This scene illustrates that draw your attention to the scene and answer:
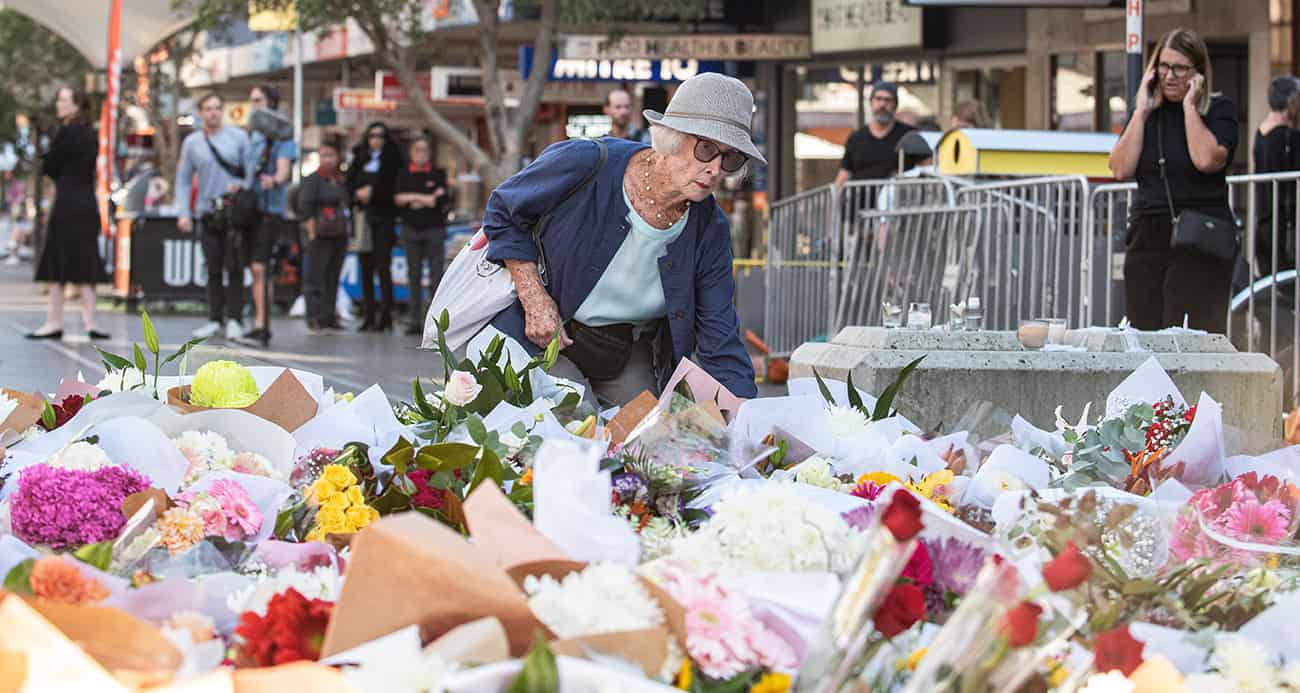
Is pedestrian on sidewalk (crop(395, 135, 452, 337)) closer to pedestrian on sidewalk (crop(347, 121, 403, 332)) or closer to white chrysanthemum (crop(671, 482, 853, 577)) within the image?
pedestrian on sidewalk (crop(347, 121, 403, 332))

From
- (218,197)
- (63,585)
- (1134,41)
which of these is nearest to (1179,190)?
(1134,41)

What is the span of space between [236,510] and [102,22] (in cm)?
2190

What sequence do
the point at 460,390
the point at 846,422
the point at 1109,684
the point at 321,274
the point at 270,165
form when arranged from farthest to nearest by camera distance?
the point at 321,274, the point at 270,165, the point at 846,422, the point at 460,390, the point at 1109,684

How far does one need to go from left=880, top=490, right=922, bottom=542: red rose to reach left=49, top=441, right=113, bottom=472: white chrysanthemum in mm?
1282

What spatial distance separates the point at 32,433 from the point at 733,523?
63.0 inches

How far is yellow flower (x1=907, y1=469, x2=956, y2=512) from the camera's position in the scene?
10.3 ft

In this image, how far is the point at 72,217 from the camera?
47.2 ft

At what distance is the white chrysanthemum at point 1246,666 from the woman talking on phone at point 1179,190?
5804 mm

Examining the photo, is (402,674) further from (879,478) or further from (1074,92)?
(1074,92)

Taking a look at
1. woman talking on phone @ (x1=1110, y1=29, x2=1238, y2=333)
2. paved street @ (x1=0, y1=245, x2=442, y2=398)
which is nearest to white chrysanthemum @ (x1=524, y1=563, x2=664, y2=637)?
paved street @ (x1=0, y1=245, x2=442, y2=398)

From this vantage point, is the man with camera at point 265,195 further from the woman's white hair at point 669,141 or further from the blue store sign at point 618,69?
the woman's white hair at point 669,141

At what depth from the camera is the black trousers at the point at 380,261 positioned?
59.4 ft

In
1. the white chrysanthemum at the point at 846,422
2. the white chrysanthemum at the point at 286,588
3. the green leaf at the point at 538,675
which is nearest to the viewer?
the green leaf at the point at 538,675

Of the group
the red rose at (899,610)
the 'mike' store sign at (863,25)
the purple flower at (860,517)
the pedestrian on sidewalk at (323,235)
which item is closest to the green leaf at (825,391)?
the purple flower at (860,517)
